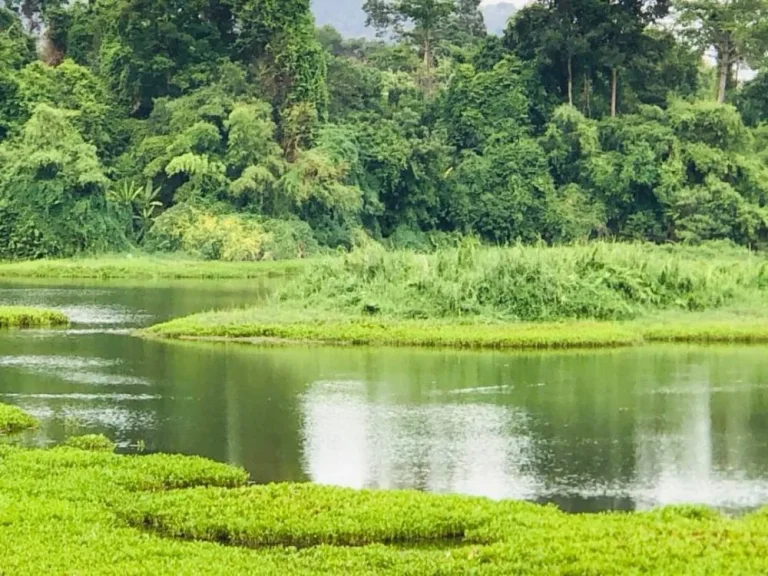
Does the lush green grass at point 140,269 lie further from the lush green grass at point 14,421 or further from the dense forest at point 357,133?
the lush green grass at point 14,421

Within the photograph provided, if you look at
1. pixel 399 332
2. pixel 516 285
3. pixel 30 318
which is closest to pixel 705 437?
pixel 399 332

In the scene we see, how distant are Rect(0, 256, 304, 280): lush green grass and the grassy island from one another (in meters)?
15.4

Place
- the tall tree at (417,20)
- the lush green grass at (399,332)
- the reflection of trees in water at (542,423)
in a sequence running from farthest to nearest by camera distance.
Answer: the tall tree at (417,20)
the lush green grass at (399,332)
the reflection of trees in water at (542,423)

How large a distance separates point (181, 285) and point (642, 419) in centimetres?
2845

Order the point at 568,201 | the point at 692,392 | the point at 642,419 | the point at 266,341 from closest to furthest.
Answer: the point at 642,419
the point at 692,392
the point at 266,341
the point at 568,201

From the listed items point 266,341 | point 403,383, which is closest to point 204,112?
point 266,341

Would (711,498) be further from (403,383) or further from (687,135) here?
(687,135)

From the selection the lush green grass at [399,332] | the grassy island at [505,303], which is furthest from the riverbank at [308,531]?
the grassy island at [505,303]

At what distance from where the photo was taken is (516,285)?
31953 millimetres

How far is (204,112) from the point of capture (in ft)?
188

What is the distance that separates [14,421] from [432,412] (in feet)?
22.7

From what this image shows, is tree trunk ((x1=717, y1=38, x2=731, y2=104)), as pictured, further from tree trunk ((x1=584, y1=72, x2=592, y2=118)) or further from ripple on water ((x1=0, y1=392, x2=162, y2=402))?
ripple on water ((x1=0, y1=392, x2=162, y2=402))

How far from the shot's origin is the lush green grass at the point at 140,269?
4853 centimetres

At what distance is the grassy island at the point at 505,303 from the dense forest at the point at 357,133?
70.0ft
